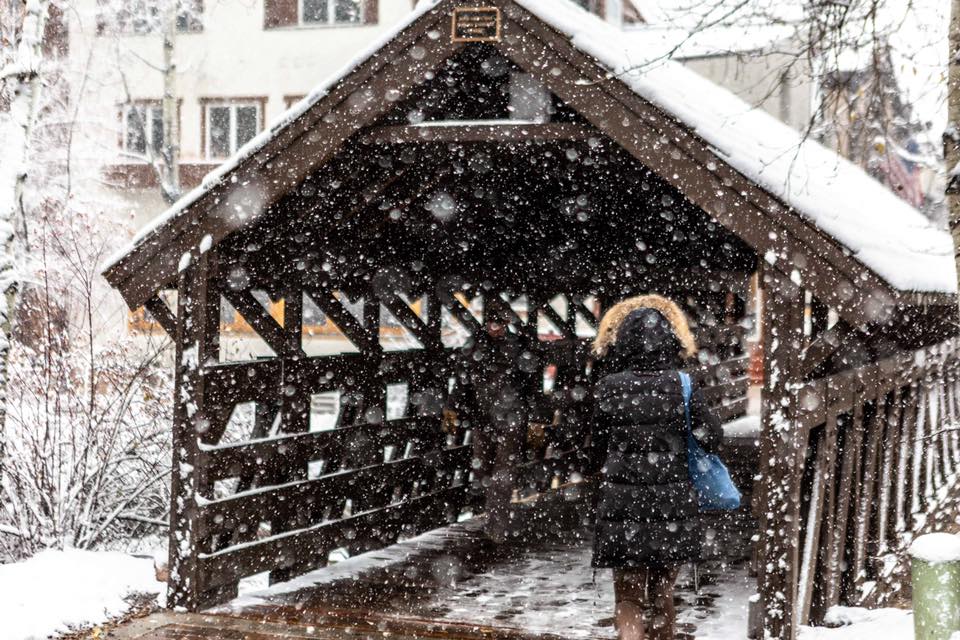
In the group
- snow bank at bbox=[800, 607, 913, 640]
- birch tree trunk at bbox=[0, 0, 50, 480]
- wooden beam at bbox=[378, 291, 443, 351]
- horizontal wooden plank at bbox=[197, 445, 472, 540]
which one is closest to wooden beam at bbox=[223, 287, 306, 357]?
horizontal wooden plank at bbox=[197, 445, 472, 540]

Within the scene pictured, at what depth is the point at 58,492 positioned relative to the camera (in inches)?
331

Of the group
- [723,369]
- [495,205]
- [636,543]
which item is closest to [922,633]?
[636,543]

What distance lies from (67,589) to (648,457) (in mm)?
3980

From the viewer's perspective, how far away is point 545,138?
20.9 feet

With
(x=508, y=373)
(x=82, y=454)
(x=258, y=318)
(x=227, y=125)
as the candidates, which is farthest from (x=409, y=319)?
(x=227, y=125)

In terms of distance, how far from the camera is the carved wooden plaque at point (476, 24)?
6.17 m

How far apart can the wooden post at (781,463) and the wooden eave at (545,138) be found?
291mm

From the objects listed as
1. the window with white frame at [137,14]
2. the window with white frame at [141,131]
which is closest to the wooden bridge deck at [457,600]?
the window with white frame at [137,14]

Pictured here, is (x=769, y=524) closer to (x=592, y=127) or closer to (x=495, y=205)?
(x=592, y=127)

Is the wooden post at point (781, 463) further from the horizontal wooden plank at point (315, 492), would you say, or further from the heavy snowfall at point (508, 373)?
the horizontal wooden plank at point (315, 492)

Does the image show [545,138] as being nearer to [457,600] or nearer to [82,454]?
[457,600]

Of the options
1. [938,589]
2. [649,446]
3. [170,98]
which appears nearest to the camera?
[938,589]

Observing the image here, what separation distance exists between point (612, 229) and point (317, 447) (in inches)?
147

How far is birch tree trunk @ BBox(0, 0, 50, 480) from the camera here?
27.4ft
